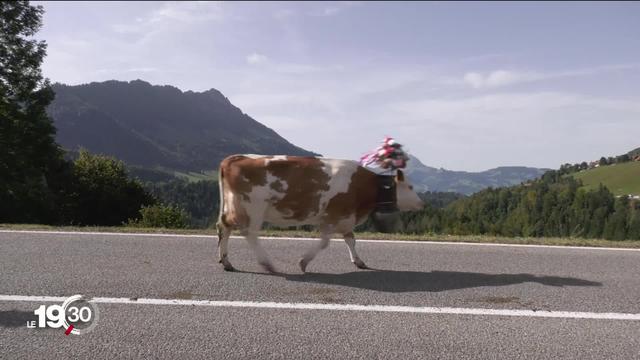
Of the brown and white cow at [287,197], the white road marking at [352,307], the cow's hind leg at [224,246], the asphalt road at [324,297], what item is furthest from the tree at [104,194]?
the white road marking at [352,307]

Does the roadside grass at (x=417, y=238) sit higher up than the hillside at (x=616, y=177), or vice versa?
the hillside at (x=616, y=177)

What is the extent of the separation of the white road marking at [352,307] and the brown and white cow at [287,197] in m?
1.38

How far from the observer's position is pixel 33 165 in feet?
99.3

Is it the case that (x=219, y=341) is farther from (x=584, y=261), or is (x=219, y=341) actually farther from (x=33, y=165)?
(x=33, y=165)

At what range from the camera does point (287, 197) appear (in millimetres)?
6566

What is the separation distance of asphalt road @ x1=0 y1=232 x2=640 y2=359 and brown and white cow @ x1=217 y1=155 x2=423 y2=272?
591 mm

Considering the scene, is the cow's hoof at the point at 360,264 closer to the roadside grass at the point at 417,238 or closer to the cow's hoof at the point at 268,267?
the cow's hoof at the point at 268,267

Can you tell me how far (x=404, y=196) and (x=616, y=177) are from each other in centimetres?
20042

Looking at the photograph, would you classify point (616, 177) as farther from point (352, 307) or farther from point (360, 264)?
point (352, 307)

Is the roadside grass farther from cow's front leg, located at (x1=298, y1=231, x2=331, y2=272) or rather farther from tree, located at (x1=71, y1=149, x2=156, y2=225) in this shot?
tree, located at (x1=71, y1=149, x2=156, y2=225)

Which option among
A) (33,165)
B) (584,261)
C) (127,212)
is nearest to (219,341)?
(584,261)

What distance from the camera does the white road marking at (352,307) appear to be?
16.3ft

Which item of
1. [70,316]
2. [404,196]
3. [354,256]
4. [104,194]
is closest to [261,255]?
[354,256]

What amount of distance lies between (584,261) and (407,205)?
299 cm
